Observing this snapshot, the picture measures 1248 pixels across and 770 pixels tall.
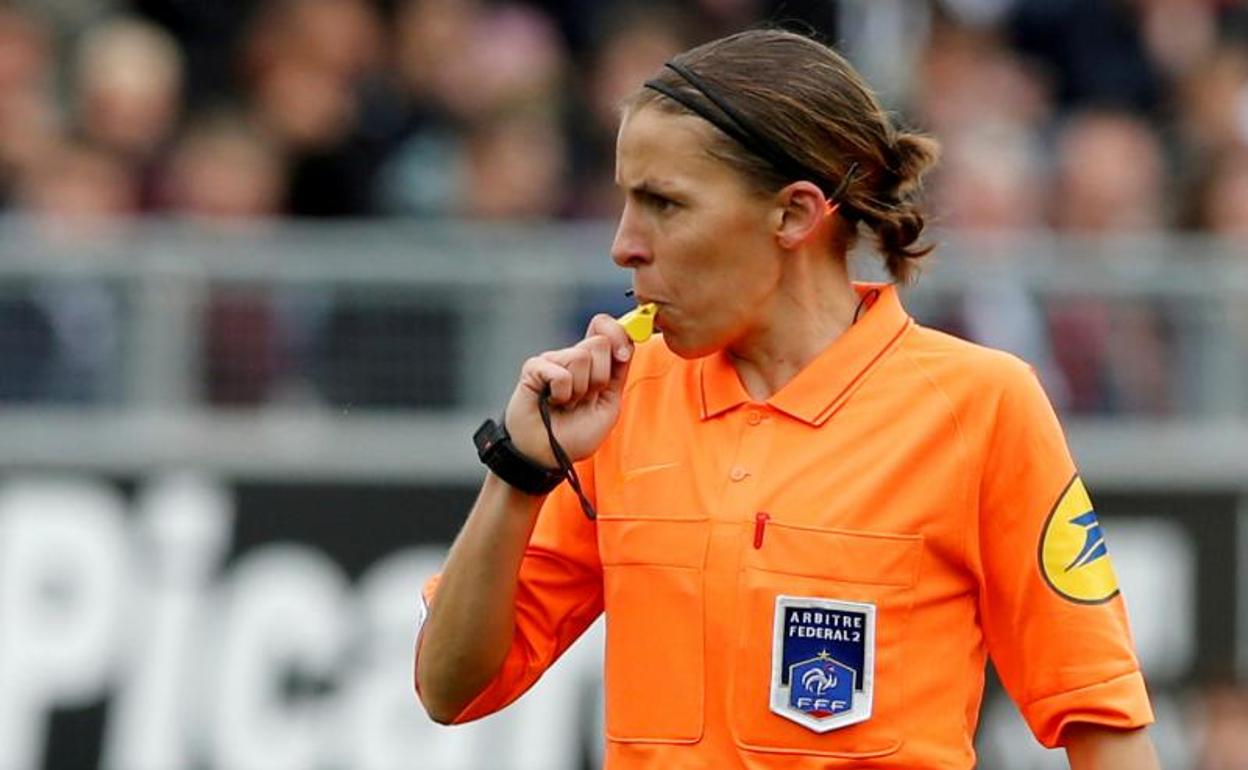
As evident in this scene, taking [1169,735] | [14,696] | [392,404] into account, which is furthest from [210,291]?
[1169,735]

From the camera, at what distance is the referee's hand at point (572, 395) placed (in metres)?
3.66

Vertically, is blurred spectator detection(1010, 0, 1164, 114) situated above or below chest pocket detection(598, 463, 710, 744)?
above

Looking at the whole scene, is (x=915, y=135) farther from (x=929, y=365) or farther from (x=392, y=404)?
(x=392, y=404)

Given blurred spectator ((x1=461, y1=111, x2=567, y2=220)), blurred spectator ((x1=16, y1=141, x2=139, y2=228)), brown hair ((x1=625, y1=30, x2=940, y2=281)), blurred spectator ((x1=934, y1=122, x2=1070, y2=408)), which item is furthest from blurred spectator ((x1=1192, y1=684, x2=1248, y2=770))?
brown hair ((x1=625, y1=30, x2=940, y2=281))

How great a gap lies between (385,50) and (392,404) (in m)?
1.90

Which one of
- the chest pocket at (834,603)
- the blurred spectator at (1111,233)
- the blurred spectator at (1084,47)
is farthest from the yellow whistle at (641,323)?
the blurred spectator at (1084,47)

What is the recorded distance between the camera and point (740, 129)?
142 inches

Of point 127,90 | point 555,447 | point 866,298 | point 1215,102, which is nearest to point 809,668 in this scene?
point 555,447

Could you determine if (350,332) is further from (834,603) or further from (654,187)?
(834,603)

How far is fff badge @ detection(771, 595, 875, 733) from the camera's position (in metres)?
3.54

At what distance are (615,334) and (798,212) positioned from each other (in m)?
0.31

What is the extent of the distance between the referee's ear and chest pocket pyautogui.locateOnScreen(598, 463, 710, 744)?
0.37 meters

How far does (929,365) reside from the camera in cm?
370

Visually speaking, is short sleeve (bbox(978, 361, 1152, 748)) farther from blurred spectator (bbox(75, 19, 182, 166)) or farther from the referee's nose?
blurred spectator (bbox(75, 19, 182, 166))
